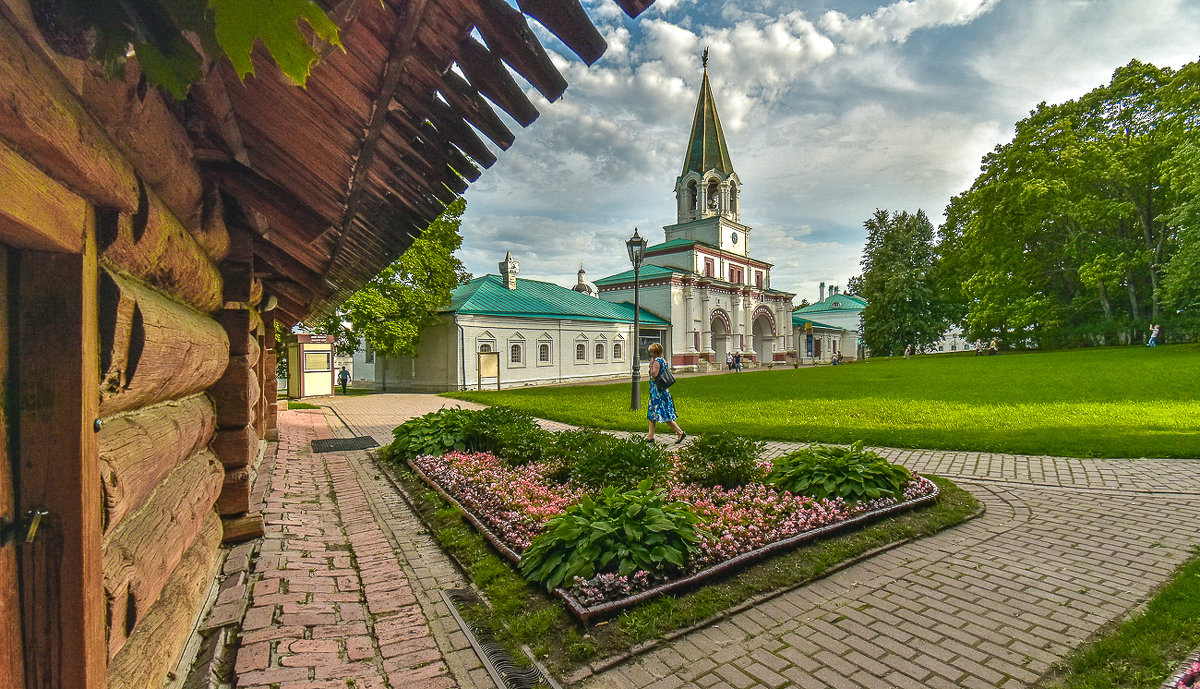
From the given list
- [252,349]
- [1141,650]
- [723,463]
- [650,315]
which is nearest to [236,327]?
[252,349]

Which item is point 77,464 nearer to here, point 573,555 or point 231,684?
point 231,684

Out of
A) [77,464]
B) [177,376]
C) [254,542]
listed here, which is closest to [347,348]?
[254,542]

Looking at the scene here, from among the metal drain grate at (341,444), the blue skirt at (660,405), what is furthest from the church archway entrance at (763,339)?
the metal drain grate at (341,444)

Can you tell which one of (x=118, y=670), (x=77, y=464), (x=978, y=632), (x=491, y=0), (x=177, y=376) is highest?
(x=491, y=0)

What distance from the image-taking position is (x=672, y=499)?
5.53m

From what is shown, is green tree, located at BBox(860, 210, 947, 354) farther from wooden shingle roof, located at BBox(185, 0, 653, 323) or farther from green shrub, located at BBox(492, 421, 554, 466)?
wooden shingle roof, located at BBox(185, 0, 653, 323)

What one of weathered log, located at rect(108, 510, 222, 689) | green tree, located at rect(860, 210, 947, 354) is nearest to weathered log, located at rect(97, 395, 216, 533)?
weathered log, located at rect(108, 510, 222, 689)

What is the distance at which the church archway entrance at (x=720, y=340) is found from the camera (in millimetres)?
44406

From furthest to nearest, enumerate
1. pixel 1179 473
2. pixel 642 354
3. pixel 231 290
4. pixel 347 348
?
pixel 642 354, pixel 347 348, pixel 1179 473, pixel 231 290

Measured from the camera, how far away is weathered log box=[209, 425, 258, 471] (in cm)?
447

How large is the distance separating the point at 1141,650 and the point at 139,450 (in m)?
5.05

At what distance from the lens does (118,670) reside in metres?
1.96

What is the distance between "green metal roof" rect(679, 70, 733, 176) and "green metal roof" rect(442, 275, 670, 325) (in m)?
16.6

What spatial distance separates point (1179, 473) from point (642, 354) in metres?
33.7
